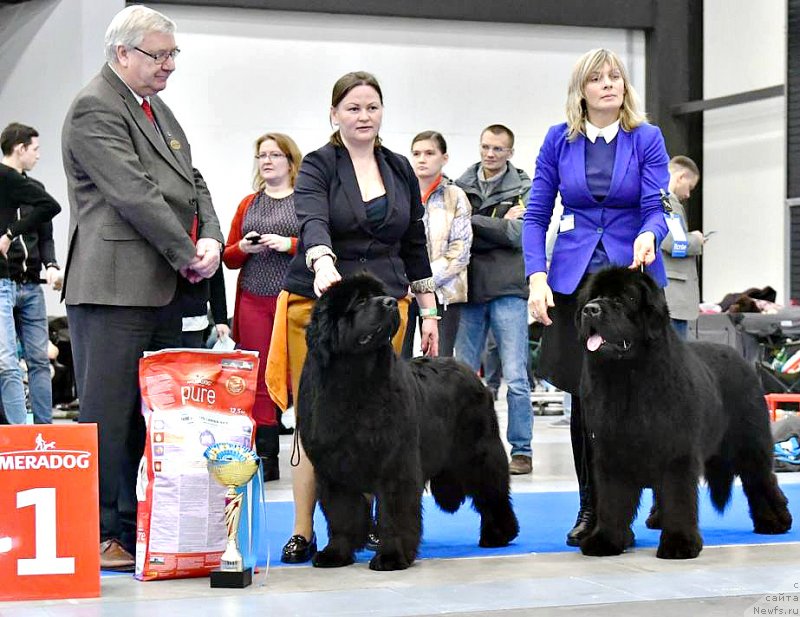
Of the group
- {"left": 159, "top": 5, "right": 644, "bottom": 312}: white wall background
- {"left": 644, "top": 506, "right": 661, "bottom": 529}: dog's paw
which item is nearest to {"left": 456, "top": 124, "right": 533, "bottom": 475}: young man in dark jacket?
{"left": 644, "top": 506, "right": 661, "bottom": 529}: dog's paw

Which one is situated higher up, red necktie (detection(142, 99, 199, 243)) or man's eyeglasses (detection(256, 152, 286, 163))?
man's eyeglasses (detection(256, 152, 286, 163))

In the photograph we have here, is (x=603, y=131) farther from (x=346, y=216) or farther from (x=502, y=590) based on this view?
(x=502, y=590)

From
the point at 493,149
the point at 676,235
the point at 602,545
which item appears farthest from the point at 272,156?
the point at 602,545

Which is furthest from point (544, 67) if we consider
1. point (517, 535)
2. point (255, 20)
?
point (517, 535)

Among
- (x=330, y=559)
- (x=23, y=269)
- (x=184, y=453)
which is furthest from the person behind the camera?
(x=23, y=269)

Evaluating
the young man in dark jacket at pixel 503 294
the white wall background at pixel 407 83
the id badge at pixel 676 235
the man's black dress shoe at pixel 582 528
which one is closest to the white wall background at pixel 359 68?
the white wall background at pixel 407 83

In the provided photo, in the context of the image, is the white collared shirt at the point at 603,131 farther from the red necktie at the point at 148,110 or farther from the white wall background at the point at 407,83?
the white wall background at the point at 407,83

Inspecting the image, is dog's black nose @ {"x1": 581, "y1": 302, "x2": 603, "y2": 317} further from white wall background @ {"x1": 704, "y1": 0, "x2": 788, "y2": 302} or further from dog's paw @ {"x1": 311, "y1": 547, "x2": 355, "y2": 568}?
white wall background @ {"x1": 704, "y1": 0, "x2": 788, "y2": 302}

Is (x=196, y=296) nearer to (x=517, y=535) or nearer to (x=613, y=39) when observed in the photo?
(x=517, y=535)

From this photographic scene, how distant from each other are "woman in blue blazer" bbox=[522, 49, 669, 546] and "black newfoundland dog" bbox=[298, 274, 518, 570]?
0.59 metres

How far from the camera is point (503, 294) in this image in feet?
21.4

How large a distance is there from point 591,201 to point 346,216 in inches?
34.1

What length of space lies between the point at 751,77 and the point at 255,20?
5.50 metres

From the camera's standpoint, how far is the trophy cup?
353cm
